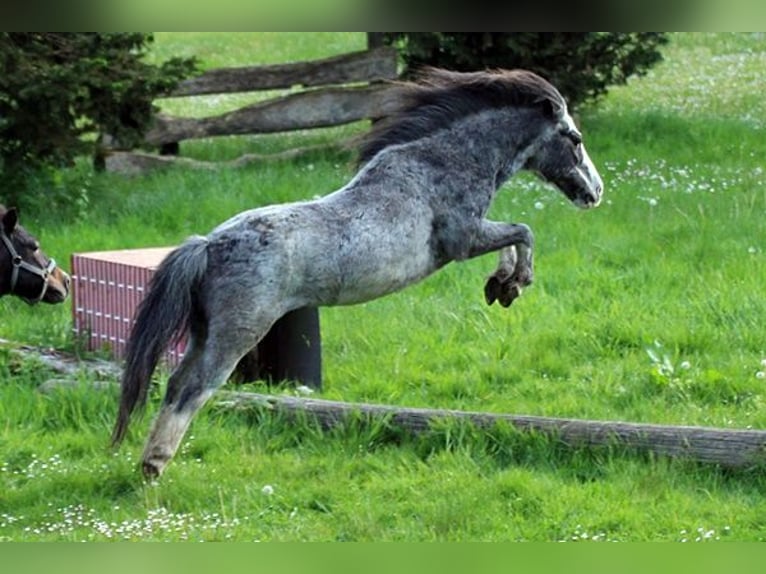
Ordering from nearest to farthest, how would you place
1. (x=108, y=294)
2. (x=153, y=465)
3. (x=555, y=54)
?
(x=153, y=465) → (x=108, y=294) → (x=555, y=54)

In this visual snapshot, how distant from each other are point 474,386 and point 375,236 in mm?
2296

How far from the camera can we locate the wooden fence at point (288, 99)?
15578mm

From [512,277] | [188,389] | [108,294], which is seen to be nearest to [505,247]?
[512,277]

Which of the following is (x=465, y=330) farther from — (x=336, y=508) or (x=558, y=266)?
(x=336, y=508)

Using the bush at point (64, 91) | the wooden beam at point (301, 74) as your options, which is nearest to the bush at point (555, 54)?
the wooden beam at point (301, 74)

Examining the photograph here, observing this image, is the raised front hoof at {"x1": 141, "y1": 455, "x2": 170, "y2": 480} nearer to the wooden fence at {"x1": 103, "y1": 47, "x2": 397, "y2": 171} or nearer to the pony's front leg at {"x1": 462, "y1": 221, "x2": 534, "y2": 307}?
the pony's front leg at {"x1": 462, "y1": 221, "x2": 534, "y2": 307}

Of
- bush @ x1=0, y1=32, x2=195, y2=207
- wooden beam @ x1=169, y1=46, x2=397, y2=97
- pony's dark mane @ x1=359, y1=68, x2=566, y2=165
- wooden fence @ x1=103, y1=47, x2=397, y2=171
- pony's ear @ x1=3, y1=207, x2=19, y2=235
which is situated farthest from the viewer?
wooden beam @ x1=169, y1=46, x2=397, y2=97

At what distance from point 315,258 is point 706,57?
52.9 feet

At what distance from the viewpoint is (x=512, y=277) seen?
6.59 m

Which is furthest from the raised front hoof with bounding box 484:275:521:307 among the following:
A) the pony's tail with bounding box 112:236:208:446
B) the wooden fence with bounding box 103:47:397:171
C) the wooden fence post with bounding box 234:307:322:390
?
the wooden fence with bounding box 103:47:397:171

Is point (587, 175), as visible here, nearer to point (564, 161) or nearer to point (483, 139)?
point (564, 161)

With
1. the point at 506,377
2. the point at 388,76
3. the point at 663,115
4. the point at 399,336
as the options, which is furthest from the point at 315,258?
the point at 663,115

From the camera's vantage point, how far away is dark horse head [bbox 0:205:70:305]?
23.7 ft

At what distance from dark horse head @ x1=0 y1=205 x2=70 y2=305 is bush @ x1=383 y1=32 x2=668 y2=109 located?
770 cm
